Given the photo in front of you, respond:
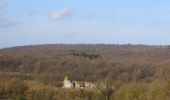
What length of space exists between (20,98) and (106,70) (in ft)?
89.0

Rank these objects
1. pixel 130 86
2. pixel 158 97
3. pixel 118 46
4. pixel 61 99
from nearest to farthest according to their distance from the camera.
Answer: pixel 158 97 < pixel 130 86 < pixel 61 99 < pixel 118 46

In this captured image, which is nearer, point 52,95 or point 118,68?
point 52,95

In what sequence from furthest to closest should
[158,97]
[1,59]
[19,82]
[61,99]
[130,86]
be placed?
[1,59], [19,82], [61,99], [130,86], [158,97]

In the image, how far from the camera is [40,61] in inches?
2410

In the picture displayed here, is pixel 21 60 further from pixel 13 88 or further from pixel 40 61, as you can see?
pixel 13 88

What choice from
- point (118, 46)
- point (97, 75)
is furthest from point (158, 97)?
point (118, 46)

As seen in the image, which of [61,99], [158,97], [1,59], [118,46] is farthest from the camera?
[118,46]

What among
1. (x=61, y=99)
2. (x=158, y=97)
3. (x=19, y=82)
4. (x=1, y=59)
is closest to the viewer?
(x=158, y=97)

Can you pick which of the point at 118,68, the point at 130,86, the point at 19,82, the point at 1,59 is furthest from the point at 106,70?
the point at 130,86

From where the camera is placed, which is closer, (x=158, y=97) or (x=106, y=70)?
(x=158, y=97)

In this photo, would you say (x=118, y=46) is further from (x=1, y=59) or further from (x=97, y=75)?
→ (x=97, y=75)

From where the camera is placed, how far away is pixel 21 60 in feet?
206

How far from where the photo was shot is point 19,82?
29250 mm

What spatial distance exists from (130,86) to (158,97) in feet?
10.4
